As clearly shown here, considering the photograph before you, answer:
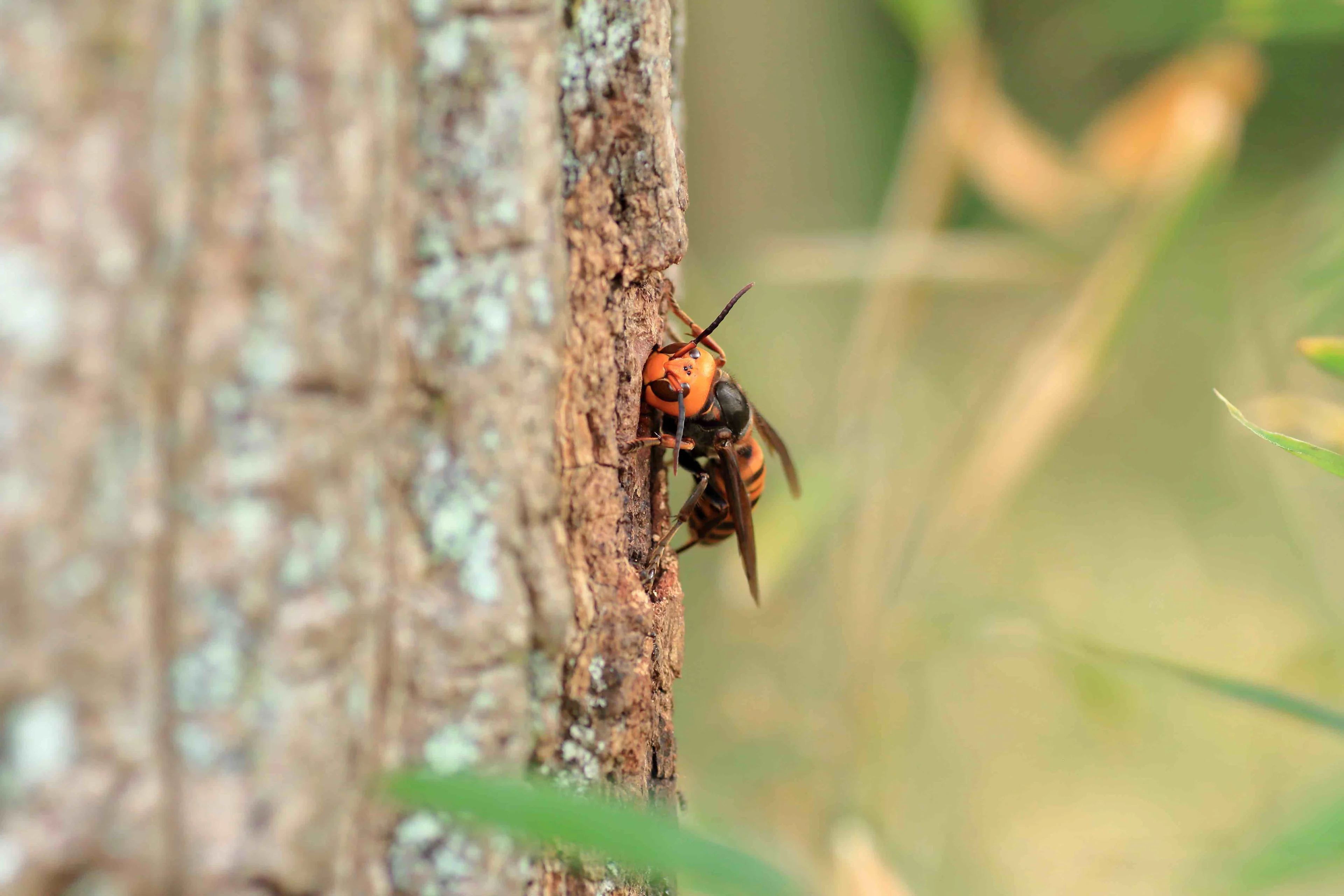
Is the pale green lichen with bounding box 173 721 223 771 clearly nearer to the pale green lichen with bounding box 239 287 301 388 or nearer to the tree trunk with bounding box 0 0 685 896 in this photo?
the tree trunk with bounding box 0 0 685 896

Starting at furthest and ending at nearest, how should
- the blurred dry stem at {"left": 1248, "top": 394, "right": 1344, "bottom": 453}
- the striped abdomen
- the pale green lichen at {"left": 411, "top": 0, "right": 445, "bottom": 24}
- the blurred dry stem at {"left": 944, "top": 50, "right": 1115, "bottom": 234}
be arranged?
the blurred dry stem at {"left": 944, "top": 50, "right": 1115, "bottom": 234}, the striped abdomen, the blurred dry stem at {"left": 1248, "top": 394, "right": 1344, "bottom": 453}, the pale green lichen at {"left": 411, "top": 0, "right": 445, "bottom": 24}

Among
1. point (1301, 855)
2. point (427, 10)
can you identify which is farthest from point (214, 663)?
point (1301, 855)

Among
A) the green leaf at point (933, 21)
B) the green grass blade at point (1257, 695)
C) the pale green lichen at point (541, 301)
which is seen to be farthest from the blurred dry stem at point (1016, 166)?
the pale green lichen at point (541, 301)

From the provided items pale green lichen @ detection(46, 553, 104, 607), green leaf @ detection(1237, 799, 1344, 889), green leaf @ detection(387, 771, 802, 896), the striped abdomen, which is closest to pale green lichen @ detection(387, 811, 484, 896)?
green leaf @ detection(387, 771, 802, 896)

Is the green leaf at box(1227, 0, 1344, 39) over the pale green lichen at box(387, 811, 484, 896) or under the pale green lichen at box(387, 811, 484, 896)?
over

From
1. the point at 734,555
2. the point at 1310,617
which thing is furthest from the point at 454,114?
the point at 1310,617

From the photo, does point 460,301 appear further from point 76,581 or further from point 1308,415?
point 1308,415
